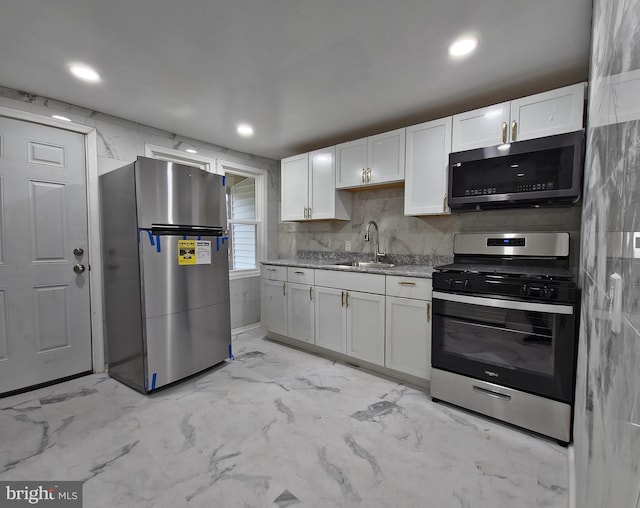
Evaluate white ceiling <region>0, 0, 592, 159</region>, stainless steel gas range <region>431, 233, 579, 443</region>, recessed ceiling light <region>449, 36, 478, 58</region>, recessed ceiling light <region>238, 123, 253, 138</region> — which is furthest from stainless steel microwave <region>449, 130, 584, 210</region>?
recessed ceiling light <region>238, 123, 253, 138</region>

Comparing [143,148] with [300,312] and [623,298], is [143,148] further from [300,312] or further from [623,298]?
[623,298]

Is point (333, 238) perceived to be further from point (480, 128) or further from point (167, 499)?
point (167, 499)

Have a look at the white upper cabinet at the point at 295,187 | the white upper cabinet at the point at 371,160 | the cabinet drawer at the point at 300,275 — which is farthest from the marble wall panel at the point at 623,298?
the white upper cabinet at the point at 295,187

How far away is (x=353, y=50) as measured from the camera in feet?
6.05

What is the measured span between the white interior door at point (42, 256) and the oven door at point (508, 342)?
300cm

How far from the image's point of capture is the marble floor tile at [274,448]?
4.84 feet

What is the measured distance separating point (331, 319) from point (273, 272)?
92 centimetres

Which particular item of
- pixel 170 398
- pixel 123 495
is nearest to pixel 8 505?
pixel 123 495

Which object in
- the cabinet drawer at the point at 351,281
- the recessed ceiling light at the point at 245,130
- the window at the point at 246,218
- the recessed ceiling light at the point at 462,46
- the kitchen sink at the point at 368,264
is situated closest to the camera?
the recessed ceiling light at the point at 462,46

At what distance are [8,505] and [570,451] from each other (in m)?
2.87

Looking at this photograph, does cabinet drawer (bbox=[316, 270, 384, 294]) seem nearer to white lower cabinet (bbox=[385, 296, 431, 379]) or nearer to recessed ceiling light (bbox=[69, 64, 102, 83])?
white lower cabinet (bbox=[385, 296, 431, 379])

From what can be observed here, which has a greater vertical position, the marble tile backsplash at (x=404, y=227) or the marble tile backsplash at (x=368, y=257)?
the marble tile backsplash at (x=404, y=227)

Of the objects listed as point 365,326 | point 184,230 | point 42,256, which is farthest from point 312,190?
point 42,256

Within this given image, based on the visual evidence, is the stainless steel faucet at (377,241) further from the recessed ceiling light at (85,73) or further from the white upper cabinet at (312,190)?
the recessed ceiling light at (85,73)
